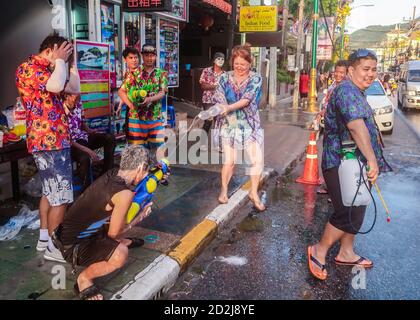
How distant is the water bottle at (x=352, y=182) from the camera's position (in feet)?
10.6

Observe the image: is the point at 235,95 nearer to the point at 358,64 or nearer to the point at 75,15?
the point at 358,64

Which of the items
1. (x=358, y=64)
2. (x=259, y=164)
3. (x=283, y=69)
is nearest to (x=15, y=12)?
(x=259, y=164)

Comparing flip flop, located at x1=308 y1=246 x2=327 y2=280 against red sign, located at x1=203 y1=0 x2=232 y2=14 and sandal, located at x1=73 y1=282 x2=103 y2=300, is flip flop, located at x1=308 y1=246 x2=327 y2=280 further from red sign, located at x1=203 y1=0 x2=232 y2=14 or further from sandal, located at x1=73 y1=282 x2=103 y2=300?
red sign, located at x1=203 y1=0 x2=232 y2=14

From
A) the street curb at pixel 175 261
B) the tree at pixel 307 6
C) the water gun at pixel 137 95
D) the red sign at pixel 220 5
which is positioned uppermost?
the tree at pixel 307 6

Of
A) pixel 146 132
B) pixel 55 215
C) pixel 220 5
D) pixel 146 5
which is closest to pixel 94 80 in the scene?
pixel 146 132

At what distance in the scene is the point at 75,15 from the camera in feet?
19.4

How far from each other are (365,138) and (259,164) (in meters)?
1.93

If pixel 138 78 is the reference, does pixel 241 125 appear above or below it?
below

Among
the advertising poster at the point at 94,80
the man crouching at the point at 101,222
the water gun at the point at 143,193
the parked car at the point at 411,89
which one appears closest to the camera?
the man crouching at the point at 101,222

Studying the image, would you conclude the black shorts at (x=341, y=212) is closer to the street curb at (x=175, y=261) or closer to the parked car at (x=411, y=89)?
the street curb at (x=175, y=261)

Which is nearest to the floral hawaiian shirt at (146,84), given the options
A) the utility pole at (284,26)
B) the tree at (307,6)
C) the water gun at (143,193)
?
the water gun at (143,193)

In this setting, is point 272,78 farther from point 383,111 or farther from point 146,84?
point 146,84

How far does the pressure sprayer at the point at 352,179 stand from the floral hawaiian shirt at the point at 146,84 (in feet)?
9.07
